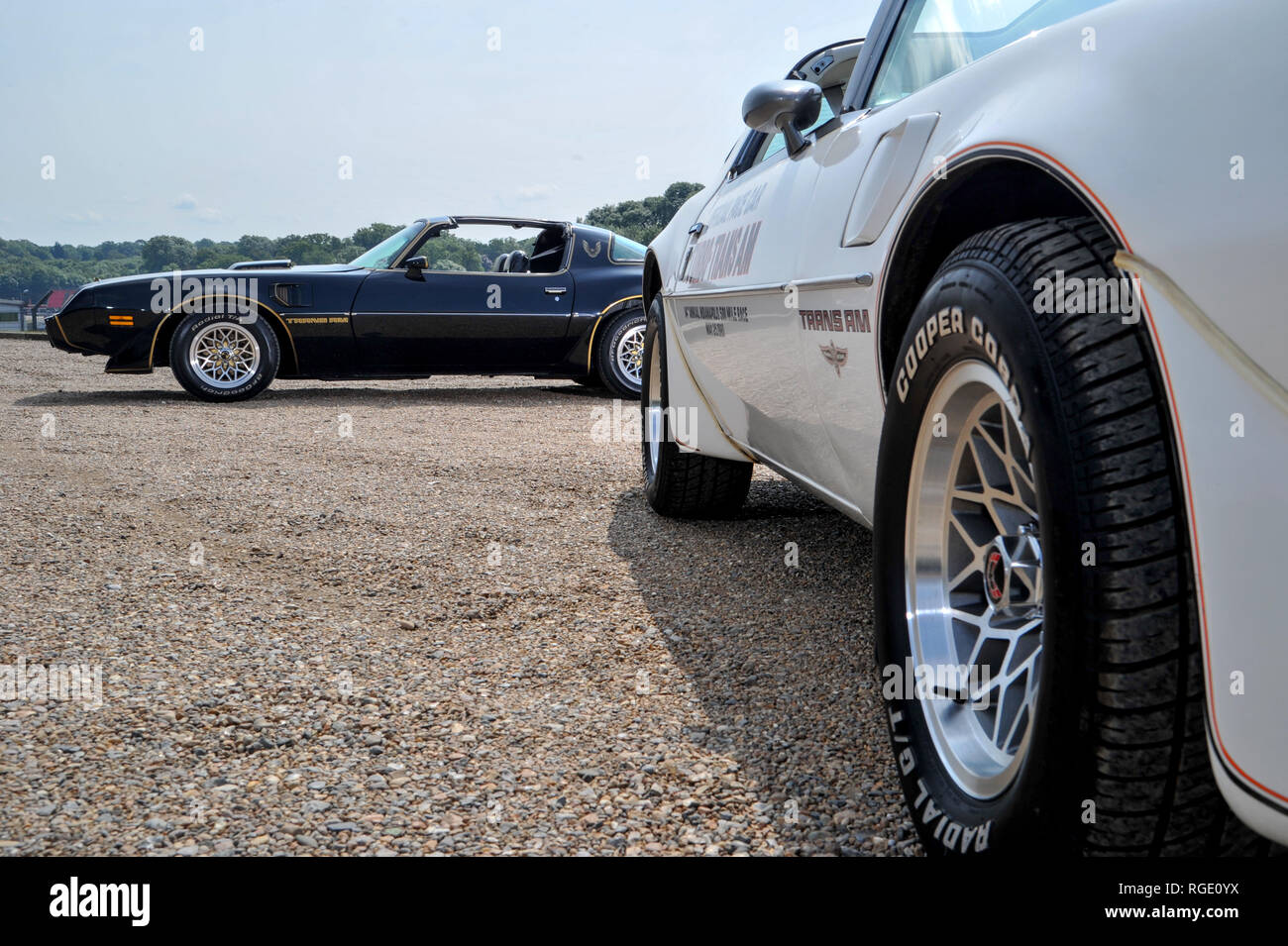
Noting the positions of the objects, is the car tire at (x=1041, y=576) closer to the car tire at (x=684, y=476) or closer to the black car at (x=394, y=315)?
the car tire at (x=684, y=476)

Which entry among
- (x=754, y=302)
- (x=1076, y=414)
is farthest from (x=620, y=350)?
(x=1076, y=414)

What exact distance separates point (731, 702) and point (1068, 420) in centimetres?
125

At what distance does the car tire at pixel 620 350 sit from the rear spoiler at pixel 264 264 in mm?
2785

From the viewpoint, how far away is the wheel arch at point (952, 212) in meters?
1.49

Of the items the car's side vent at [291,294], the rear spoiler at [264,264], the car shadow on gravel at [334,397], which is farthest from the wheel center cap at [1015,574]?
the rear spoiler at [264,264]

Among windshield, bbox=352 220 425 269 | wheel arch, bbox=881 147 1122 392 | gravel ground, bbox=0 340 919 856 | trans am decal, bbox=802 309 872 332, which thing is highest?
windshield, bbox=352 220 425 269

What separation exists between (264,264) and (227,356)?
94 cm

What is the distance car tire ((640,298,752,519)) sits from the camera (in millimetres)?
3932

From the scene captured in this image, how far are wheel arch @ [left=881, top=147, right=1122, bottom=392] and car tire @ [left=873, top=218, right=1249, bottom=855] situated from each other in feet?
0.38

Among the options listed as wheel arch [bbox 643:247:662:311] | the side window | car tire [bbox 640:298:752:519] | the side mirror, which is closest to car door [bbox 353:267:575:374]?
wheel arch [bbox 643:247:662:311]

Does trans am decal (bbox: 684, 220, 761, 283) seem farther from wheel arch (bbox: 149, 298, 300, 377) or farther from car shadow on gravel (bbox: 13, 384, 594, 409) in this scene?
wheel arch (bbox: 149, 298, 300, 377)

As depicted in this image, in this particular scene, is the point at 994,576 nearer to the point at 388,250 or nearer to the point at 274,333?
the point at 274,333
